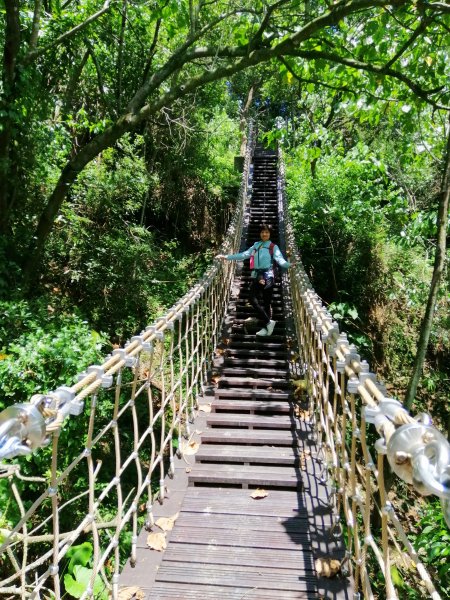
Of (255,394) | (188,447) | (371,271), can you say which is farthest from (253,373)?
(371,271)

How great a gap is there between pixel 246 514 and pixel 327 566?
0.49 m

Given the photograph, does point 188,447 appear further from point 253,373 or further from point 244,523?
point 253,373

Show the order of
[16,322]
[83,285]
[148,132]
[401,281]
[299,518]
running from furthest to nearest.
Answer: [148,132]
[401,281]
[83,285]
[16,322]
[299,518]

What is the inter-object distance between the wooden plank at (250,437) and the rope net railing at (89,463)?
0.16 m

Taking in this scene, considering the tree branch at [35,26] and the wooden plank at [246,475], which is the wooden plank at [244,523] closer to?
the wooden plank at [246,475]

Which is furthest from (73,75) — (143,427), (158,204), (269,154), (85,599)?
(269,154)

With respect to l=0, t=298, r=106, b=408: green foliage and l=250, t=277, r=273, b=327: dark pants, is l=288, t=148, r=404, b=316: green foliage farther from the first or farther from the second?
l=0, t=298, r=106, b=408: green foliage

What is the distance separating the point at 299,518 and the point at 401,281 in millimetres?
5924

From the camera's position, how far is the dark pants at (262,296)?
448 cm

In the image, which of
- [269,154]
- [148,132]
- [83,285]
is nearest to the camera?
[83,285]

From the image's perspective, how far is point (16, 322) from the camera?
3.88 metres

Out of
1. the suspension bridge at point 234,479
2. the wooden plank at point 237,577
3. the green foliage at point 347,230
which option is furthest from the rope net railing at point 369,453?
the green foliage at point 347,230

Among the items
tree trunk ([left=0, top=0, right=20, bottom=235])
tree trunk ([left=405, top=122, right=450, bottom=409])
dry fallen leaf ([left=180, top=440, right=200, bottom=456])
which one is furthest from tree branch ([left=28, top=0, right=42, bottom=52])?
tree trunk ([left=405, top=122, right=450, bottom=409])

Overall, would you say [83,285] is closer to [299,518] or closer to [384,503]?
[299,518]
